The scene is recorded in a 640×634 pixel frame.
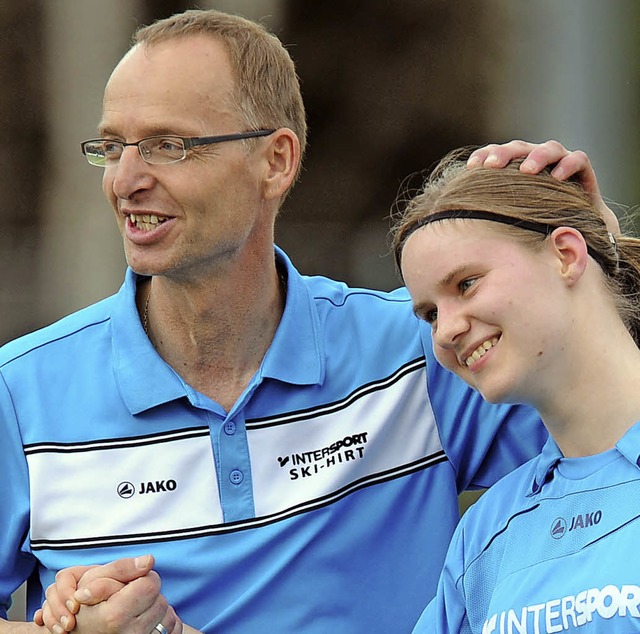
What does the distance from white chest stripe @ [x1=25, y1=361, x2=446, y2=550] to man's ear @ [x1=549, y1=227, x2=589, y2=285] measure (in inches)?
25.1

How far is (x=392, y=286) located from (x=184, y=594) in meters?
2.13

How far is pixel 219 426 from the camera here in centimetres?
256

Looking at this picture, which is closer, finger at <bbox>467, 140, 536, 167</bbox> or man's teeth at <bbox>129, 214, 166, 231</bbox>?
finger at <bbox>467, 140, 536, 167</bbox>

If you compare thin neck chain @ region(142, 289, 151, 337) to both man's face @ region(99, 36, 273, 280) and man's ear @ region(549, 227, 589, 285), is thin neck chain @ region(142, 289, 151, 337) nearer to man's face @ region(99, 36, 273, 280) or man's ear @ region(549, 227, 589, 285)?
man's face @ region(99, 36, 273, 280)

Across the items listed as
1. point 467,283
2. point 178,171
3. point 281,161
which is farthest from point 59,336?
point 467,283

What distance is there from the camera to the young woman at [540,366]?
193 centimetres

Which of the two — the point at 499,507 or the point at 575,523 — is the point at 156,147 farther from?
the point at 575,523

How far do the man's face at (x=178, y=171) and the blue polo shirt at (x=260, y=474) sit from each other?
21cm

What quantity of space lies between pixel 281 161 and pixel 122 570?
926mm

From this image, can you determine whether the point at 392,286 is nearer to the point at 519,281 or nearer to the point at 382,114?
the point at 382,114

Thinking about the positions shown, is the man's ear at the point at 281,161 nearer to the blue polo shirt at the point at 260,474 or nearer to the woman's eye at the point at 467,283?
the blue polo shirt at the point at 260,474

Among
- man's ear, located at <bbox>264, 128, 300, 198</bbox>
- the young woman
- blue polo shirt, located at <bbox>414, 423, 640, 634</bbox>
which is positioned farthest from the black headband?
man's ear, located at <bbox>264, 128, 300, 198</bbox>

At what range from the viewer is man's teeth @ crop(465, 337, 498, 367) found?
2.04m

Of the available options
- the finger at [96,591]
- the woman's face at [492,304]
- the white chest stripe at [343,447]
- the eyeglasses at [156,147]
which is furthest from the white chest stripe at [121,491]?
the woman's face at [492,304]
